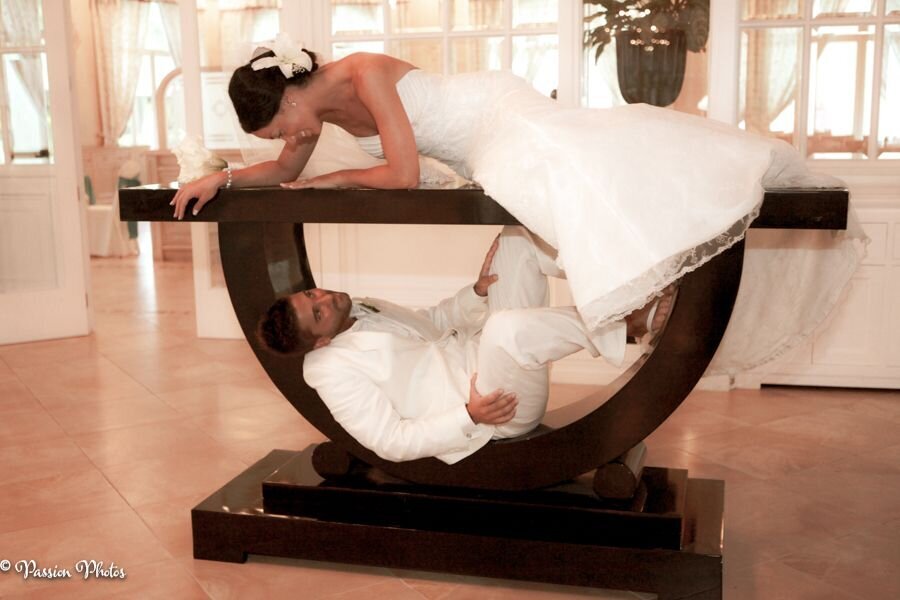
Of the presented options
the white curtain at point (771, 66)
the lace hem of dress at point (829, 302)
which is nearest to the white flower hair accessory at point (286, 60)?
the lace hem of dress at point (829, 302)

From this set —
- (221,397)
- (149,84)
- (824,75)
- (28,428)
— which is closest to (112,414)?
(28,428)

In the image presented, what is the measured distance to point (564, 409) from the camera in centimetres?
265

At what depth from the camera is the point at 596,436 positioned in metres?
2.47

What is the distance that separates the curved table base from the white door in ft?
10.5

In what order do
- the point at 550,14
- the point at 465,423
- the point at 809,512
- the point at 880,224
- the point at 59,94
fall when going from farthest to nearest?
the point at 59,94 < the point at 550,14 < the point at 880,224 < the point at 809,512 < the point at 465,423

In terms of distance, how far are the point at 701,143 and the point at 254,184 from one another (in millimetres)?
1267

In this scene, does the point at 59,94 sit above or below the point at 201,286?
above

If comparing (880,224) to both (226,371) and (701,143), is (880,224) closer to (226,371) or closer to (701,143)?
(701,143)

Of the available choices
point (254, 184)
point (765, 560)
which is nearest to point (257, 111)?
point (254, 184)

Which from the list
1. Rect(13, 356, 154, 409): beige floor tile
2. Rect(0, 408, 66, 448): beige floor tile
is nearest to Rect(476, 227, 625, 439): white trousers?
Rect(0, 408, 66, 448): beige floor tile

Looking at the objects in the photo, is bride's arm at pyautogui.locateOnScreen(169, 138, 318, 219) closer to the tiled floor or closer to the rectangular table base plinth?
the rectangular table base plinth

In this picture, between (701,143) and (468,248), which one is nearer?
(701,143)

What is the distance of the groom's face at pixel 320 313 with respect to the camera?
97.6 inches

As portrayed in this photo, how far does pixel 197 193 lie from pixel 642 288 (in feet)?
3.94
